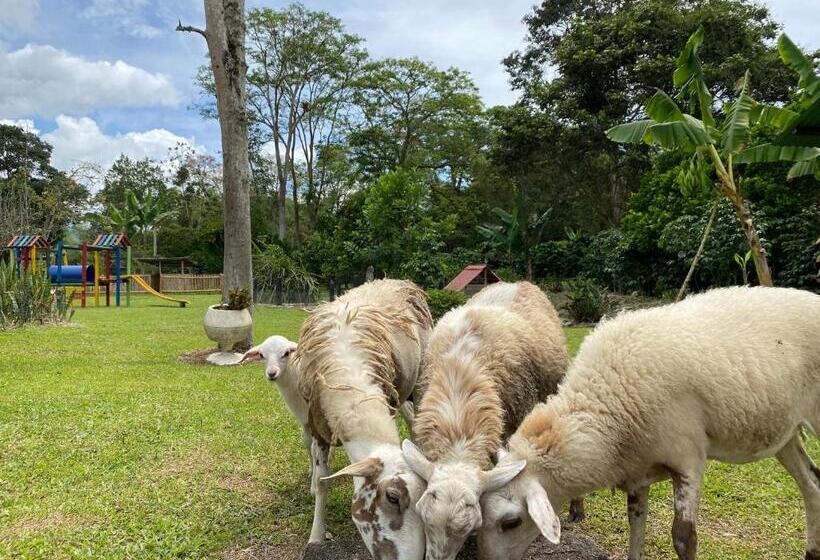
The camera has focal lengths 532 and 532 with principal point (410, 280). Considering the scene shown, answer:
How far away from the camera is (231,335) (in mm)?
9398

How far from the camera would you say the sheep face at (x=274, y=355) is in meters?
4.46

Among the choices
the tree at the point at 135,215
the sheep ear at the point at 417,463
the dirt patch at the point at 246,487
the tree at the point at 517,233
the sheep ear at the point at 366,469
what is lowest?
the dirt patch at the point at 246,487

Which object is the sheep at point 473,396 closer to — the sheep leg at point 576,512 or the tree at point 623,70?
the sheep leg at point 576,512

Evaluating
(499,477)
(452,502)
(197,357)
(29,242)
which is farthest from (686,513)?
(29,242)

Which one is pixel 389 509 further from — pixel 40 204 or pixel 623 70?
Answer: pixel 40 204

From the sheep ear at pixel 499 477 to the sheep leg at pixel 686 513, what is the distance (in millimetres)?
825

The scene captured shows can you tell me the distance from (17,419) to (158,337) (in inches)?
270

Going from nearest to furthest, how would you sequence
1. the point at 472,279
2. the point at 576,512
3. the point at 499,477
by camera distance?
the point at 499,477, the point at 576,512, the point at 472,279

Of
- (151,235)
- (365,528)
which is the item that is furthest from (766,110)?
(151,235)

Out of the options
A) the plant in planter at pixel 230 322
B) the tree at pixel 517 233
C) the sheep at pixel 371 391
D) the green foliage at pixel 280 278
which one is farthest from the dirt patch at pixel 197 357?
the tree at pixel 517 233

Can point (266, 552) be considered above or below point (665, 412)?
below

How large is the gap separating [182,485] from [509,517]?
3.00 m

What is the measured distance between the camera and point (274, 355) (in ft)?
15.0

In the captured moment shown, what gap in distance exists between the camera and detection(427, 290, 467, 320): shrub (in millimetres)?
12617
